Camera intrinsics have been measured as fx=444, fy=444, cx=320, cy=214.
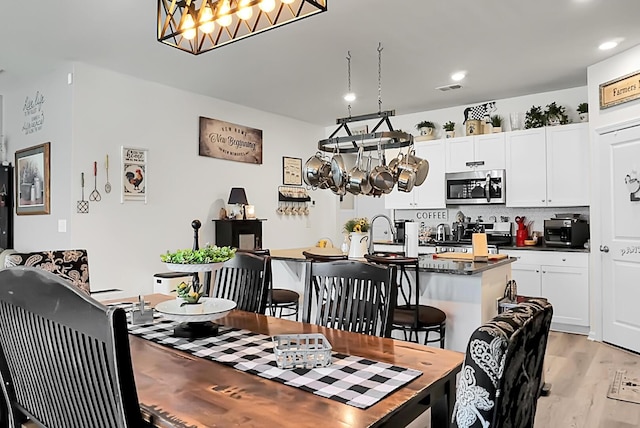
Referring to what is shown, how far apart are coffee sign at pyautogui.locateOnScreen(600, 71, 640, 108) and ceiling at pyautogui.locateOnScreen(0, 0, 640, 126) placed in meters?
0.27

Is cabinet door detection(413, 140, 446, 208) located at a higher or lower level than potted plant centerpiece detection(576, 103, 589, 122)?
lower

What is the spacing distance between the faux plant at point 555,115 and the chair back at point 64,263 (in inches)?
192

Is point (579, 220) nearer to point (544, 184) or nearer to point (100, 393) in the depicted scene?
point (544, 184)

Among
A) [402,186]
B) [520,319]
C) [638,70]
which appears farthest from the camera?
[638,70]

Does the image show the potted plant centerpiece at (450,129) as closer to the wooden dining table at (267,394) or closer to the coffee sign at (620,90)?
the coffee sign at (620,90)

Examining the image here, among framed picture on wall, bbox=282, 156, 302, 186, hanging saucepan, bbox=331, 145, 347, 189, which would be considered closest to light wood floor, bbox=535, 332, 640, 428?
hanging saucepan, bbox=331, 145, 347, 189

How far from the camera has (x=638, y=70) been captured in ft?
13.0

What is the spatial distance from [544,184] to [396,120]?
93.8 inches

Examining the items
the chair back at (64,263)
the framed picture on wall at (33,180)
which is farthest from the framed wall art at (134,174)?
the chair back at (64,263)

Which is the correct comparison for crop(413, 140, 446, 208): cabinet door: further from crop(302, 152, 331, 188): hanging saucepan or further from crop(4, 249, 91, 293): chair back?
crop(4, 249, 91, 293): chair back

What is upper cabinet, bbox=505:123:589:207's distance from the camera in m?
4.80

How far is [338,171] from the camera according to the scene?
3621 millimetres

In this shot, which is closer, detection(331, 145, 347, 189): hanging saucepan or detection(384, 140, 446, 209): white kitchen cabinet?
detection(331, 145, 347, 189): hanging saucepan

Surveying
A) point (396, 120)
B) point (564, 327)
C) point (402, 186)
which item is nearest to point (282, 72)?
point (402, 186)
